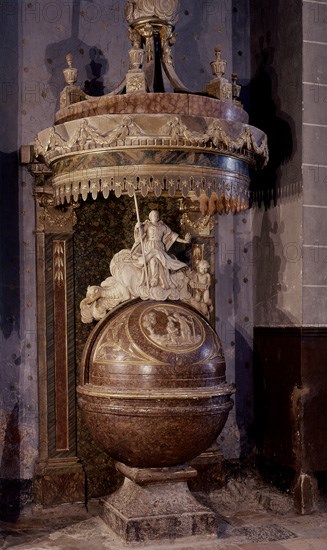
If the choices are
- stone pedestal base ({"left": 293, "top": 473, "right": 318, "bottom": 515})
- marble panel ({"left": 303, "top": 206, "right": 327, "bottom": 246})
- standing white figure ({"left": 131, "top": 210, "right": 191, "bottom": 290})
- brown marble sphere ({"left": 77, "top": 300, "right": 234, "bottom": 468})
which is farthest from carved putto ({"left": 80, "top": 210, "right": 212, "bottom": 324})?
stone pedestal base ({"left": 293, "top": 473, "right": 318, "bottom": 515})

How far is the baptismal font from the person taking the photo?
16.7 ft

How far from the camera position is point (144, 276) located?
559cm

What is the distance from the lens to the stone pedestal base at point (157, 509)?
202 inches

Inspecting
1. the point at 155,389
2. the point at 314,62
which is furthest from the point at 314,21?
the point at 155,389

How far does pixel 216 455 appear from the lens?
21.1 feet

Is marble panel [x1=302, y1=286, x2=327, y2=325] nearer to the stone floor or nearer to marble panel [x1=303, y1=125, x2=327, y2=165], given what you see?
marble panel [x1=303, y1=125, x2=327, y2=165]

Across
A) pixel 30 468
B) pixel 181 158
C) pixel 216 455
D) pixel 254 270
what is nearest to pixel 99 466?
pixel 30 468

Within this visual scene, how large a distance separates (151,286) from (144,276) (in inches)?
3.6

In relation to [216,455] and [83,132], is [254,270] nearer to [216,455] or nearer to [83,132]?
[216,455]

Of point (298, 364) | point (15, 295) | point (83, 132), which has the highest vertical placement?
point (83, 132)

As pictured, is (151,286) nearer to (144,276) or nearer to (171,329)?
(144,276)

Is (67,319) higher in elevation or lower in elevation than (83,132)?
lower

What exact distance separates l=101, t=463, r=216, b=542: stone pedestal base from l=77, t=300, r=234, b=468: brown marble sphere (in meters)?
0.10

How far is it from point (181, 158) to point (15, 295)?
171cm
